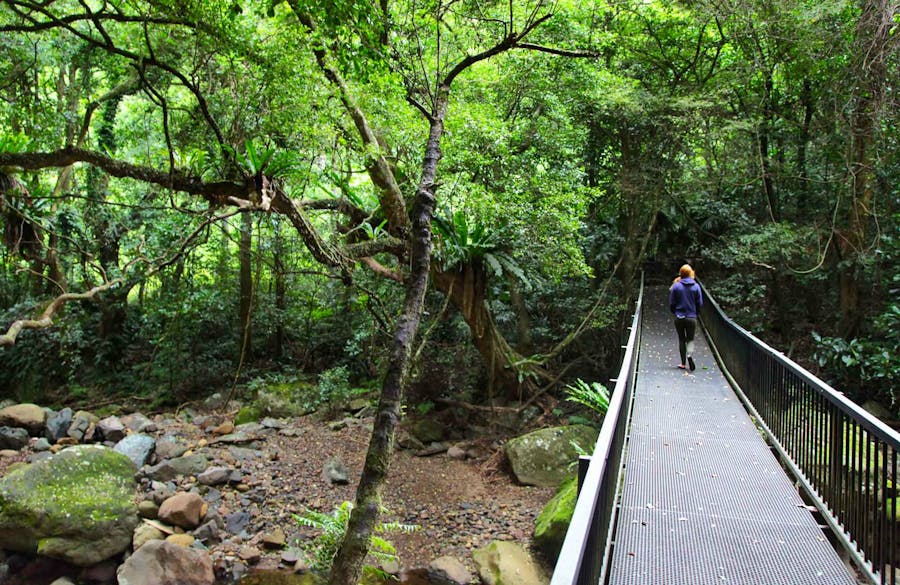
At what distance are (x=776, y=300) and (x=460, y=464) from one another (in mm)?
8717

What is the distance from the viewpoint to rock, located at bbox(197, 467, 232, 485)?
8.44 meters

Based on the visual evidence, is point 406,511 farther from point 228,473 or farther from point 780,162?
point 780,162

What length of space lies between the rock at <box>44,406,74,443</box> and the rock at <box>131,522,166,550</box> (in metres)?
4.07

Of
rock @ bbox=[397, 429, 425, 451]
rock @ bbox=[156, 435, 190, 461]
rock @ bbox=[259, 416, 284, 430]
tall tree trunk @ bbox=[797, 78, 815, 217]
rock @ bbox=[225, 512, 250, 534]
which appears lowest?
rock @ bbox=[225, 512, 250, 534]

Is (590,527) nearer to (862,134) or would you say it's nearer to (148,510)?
(148,510)

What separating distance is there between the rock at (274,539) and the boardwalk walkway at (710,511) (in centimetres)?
498

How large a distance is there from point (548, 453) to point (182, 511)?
5756 millimetres

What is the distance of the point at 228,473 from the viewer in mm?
8664

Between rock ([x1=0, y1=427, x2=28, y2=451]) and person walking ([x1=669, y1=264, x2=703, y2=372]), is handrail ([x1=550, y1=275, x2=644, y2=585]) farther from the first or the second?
rock ([x1=0, y1=427, x2=28, y2=451])

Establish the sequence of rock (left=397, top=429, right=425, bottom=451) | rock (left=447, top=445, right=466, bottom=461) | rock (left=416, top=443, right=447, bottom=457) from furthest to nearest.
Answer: rock (left=397, top=429, right=425, bottom=451), rock (left=416, top=443, right=447, bottom=457), rock (left=447, top=445, right=466, bottom=461)

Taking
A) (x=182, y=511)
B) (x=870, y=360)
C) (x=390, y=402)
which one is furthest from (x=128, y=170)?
(x=870, y=360)

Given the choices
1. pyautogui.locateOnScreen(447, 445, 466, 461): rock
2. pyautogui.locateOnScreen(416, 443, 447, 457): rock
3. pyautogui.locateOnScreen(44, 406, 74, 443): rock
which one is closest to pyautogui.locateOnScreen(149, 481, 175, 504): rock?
pyautogui.locateOnScreen(44, 406, 74, 443): rock

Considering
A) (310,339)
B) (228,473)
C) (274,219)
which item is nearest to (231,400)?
(310,339)

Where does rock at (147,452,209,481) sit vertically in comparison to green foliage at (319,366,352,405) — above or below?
below
